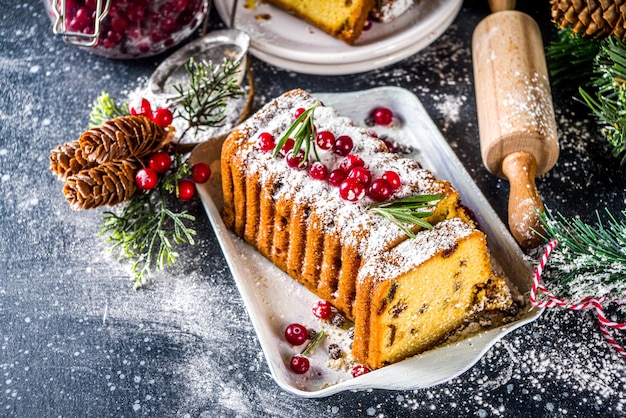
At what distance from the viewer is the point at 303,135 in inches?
91.7

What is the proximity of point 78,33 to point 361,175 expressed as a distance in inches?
50.3

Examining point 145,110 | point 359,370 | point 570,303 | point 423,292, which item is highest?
point 145,110

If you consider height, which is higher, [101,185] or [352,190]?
[352,190]

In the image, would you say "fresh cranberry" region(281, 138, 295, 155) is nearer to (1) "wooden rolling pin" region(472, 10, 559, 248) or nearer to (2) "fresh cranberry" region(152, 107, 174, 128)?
(2) "fresh cranberry" region(152, 107, 174, 128)

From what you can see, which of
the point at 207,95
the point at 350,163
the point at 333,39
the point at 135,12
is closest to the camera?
the point at 350,163

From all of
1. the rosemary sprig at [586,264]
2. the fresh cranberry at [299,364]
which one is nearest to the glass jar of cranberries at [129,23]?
the fresh cranberry at [299,364]


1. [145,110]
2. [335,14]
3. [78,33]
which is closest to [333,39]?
[335,14]

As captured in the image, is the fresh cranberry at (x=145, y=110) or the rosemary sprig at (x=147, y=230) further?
the fresh cranberry at (x=145, y=110)

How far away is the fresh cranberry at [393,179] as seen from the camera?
7.45 ft

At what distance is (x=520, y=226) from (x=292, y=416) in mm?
922

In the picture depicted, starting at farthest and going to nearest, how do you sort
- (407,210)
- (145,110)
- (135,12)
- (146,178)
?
(135,12) → (145,110) → (146,178) → (407,210)

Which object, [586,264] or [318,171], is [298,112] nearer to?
[318,171]

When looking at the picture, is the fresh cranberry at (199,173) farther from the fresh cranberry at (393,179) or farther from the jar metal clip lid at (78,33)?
the fresh cranberry at (393,179)

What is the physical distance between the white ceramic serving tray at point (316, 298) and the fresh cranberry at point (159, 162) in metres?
0.11
